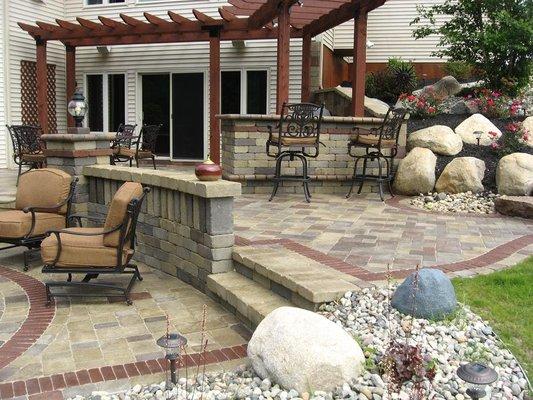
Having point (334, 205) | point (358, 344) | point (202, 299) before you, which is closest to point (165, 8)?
point (334, 205)

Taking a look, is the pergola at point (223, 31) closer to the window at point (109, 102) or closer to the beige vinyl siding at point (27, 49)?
the beige vinyl siding at point (27, 49)

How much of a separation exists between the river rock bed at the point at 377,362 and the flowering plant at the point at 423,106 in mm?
7206

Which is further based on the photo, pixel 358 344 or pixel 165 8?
pixel 165 8

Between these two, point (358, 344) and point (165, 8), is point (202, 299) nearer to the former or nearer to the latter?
point (358, 344)

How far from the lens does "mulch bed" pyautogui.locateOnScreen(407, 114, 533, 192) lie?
853 centimetres

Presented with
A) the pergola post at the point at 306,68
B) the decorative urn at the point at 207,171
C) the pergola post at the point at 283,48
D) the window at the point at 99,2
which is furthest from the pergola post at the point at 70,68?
the decorative urn at the point at 207,171

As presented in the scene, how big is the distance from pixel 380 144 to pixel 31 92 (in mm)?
8795

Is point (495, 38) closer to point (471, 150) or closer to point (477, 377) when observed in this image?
point (471, 150)

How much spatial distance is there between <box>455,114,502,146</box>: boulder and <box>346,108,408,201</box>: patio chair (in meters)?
1.51

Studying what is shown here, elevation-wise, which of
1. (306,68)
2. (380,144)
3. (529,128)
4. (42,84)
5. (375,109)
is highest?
(306,68)

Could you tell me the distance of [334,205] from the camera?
24.8 feet

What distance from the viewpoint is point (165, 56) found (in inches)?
523

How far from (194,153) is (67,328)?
9538 millimetres

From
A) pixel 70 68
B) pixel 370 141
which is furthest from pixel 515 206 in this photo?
pixel 70 68
